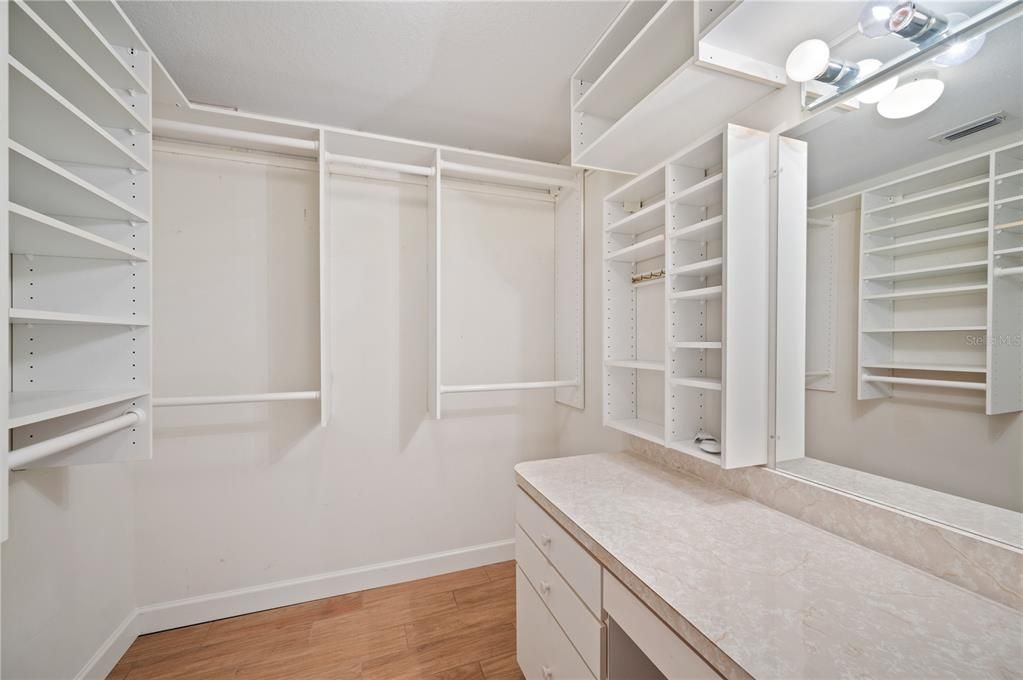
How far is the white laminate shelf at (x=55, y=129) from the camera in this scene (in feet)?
2.88

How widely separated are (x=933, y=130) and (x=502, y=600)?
234 cm

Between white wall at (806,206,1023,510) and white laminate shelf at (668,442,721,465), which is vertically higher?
white wall at (806,206,1023,510)

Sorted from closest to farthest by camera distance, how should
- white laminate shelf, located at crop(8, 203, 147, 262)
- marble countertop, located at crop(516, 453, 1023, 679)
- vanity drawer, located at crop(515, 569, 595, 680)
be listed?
marble countertop, located at crop(516, 453, 1023, 679), white laminate shelf, located at crop(8, 203, 147, 262), vanity drawer, located at crop(515, 569, 595, 680)

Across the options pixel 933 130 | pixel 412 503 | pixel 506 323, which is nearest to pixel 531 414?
pixel 506 323

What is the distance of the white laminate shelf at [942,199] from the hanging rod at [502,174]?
149cm

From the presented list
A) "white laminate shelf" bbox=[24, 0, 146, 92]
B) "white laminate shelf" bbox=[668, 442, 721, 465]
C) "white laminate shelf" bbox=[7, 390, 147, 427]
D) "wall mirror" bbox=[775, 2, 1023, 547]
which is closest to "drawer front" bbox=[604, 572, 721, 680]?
"white laminate shelf" bbox=[668, 442, 721, 465]

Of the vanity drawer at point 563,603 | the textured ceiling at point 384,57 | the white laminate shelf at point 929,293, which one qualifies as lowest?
the vanity drawer at point 563,603

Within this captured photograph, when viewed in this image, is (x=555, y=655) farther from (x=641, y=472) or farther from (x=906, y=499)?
(x=906, y=499)

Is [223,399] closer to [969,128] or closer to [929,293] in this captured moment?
[929,293]

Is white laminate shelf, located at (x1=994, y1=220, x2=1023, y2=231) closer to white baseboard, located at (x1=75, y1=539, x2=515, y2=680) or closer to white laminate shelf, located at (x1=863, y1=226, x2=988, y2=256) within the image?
white laminate shelf, located at (x1=863, y1=226, x2=988, y2=256)

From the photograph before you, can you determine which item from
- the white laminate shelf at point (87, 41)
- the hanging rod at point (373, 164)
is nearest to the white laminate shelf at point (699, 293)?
the hanging rod at point (373, 164)

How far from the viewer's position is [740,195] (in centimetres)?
115

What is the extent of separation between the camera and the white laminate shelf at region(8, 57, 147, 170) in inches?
34.5

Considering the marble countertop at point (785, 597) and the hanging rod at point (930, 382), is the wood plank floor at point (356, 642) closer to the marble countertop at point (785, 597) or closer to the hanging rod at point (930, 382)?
the marble countertop at point (785, 597)
